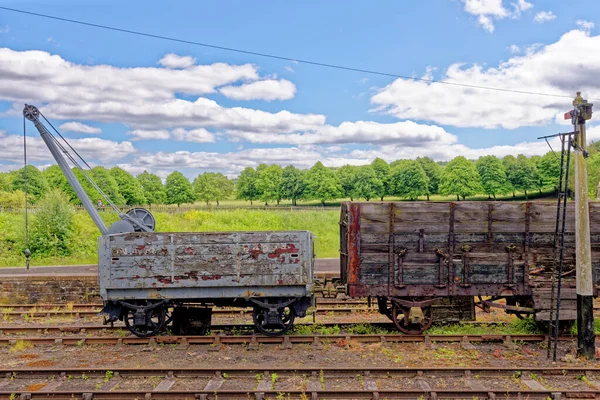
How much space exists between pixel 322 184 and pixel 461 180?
68.0ft

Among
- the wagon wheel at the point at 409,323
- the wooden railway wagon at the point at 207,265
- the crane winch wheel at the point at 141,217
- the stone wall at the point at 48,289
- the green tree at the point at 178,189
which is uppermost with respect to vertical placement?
the green tree at the point at 178,189

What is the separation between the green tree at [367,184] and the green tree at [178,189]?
2754 centimetres

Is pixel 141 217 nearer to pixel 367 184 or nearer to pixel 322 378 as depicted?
pixel 322 378

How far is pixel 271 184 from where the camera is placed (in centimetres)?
6344

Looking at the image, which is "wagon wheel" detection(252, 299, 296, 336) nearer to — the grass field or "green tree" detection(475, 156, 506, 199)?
the grass field

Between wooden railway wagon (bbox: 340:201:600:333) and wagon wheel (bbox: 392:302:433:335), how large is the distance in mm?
346

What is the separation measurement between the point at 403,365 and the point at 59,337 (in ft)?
28.3

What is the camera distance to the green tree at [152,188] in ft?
238

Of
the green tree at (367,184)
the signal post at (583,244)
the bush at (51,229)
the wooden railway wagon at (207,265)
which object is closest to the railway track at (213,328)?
the wooden railway wagon at (207,265)

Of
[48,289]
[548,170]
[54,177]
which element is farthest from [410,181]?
[48,289]

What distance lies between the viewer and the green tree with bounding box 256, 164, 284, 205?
63281 millimetres

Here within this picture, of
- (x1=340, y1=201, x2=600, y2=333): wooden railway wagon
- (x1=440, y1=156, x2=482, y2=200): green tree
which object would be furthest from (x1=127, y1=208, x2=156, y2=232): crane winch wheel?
(x1=440, y1=156, x2=482, y2=200): green tree

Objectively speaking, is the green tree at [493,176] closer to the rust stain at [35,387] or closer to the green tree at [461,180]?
the green tree at [461,180]

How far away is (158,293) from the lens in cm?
1039
